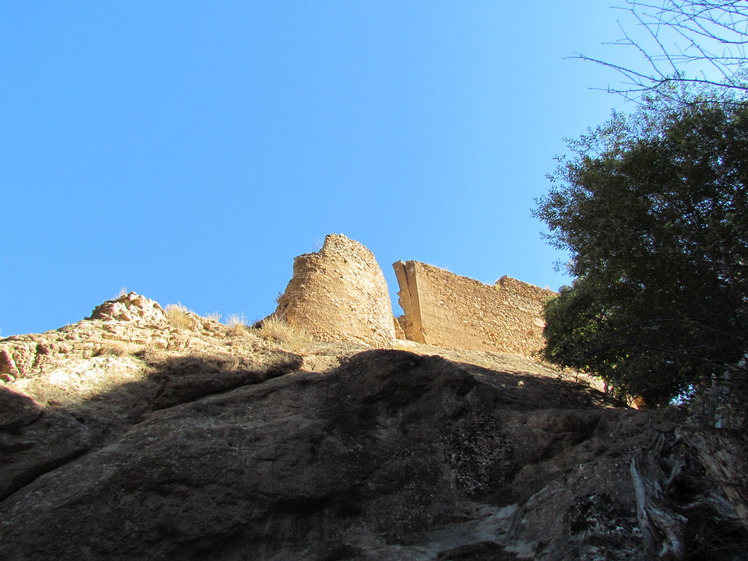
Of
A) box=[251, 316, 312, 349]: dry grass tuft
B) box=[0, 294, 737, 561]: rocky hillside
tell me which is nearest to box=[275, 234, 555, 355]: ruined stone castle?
box=[251, 316, 312, 349]: dry grass tuft

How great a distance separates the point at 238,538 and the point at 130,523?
882 mm

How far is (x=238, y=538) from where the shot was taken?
5.00m

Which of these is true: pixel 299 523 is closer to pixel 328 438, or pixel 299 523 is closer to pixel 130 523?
pixel 328 438

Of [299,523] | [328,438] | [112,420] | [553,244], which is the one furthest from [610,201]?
[112,420]

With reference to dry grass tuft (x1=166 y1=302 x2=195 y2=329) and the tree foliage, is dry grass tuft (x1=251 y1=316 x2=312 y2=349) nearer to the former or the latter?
dry grass tuft (x1=166 y1=302 x2=195 y2=329)

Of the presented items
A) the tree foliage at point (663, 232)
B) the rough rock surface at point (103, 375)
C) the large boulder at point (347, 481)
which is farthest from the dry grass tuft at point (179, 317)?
the tree foliage at point (663, 232)

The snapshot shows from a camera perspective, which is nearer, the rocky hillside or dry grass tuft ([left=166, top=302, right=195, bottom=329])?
the rocky hillside

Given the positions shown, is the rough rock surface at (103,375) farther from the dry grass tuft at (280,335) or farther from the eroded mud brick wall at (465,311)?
the eroded mud brick wall at (465,311)

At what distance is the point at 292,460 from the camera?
5703 millimetres

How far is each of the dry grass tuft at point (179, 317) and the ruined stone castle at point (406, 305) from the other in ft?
7.44

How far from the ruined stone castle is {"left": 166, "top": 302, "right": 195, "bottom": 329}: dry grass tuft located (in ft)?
7.44

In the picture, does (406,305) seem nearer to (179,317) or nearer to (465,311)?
(465,311)

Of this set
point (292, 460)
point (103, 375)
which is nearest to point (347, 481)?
point (292, 460)

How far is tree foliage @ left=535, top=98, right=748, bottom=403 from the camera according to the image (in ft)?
23.0
